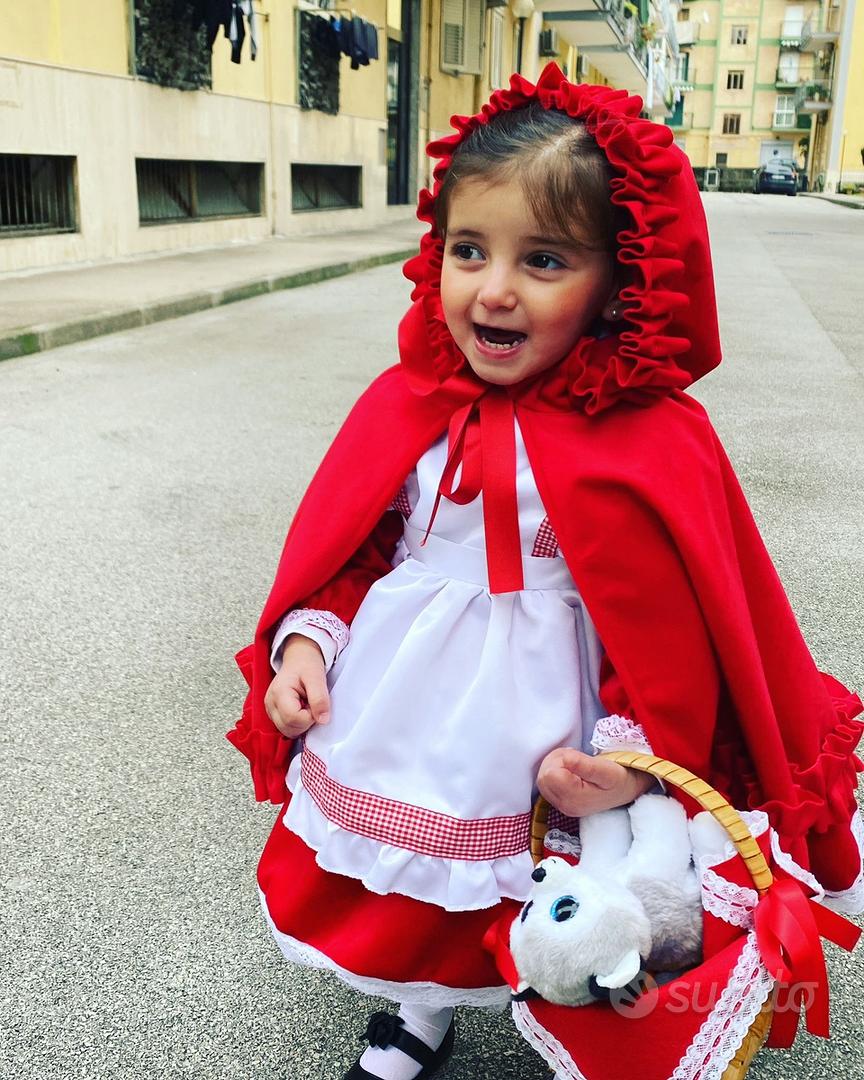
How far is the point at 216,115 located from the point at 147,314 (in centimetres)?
626

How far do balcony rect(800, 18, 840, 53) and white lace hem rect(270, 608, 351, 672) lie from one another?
61690mm

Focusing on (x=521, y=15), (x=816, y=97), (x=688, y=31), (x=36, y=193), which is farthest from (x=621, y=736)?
(x=688, y=31)

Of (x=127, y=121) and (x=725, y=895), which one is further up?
(x=127, y=121)

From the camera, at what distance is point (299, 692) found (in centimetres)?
144

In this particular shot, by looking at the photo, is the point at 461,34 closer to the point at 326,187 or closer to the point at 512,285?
the point at 326,187

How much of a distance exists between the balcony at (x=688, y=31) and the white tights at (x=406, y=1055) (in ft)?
216

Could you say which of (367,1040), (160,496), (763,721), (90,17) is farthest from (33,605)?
(90,17)

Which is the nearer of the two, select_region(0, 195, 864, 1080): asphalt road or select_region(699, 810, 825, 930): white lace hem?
select_region(699, 810, 825, 930): white lace hem

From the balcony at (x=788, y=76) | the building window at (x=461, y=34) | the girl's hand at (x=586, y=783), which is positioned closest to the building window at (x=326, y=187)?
the building window at (x=461, y=34)

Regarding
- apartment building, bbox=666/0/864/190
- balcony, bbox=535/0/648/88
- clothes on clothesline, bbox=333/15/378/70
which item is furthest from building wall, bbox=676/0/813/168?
clothes on clothesline, bbox=333/15/378/70

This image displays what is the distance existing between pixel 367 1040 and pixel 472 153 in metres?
1.18

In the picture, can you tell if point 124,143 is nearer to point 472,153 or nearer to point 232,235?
point 232,235

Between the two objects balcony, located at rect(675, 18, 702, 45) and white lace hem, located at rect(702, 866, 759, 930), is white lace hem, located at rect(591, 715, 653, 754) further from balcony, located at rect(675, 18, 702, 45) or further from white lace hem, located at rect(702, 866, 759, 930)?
balcony, located at rect(675, 18, 702, 45)

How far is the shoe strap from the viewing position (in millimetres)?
1480
